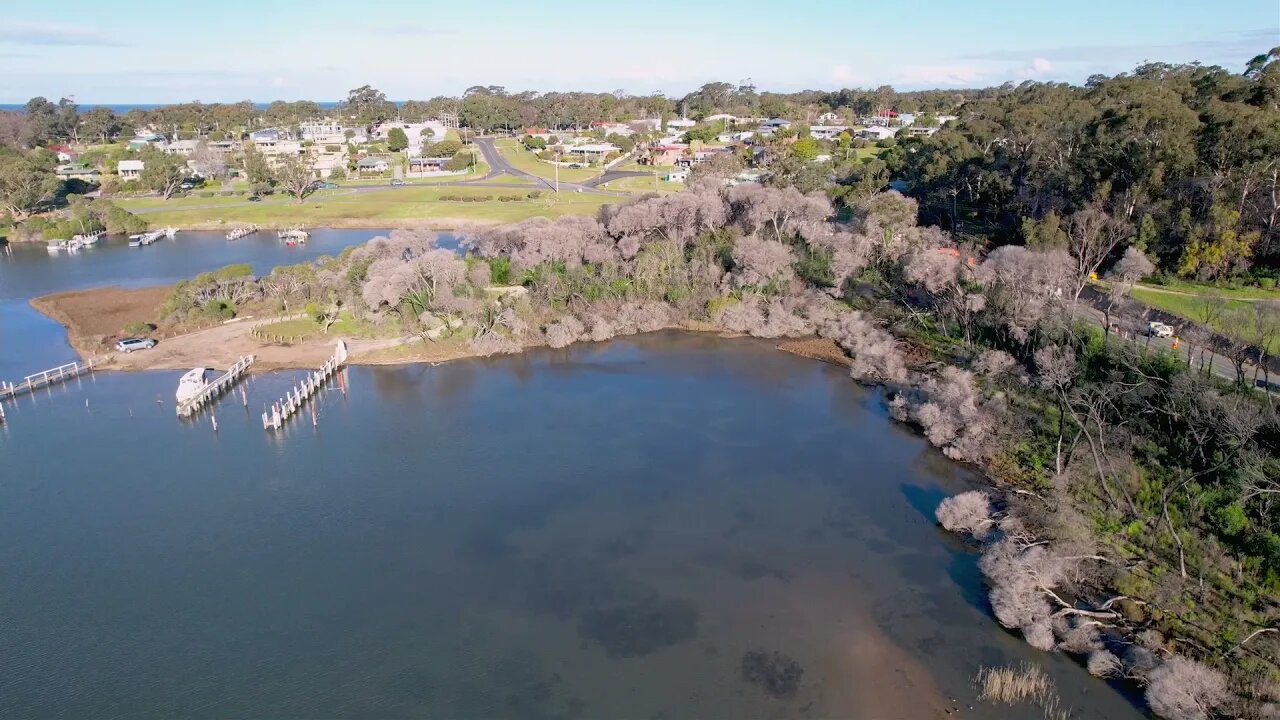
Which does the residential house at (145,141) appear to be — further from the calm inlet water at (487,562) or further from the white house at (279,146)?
the calm inlet water at (487,562)

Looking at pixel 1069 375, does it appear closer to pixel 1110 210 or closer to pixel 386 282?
pixel 1110 210

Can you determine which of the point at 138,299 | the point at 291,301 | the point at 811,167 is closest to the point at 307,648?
the point at 291,301

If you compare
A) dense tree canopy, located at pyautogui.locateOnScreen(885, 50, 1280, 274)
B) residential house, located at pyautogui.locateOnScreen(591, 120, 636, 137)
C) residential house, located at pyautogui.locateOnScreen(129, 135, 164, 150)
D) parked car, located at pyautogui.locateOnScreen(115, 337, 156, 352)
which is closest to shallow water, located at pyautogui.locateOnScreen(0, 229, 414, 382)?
parked car, located at pyautogui.locateOnScreen(115, 337, 156, 352)

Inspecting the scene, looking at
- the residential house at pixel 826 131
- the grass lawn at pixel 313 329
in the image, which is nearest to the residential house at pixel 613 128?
the residential house at pixel 826 131

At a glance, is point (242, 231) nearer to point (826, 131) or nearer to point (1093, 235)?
point (1093, 235)

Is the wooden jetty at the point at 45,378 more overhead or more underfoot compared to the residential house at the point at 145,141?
more underfoot
